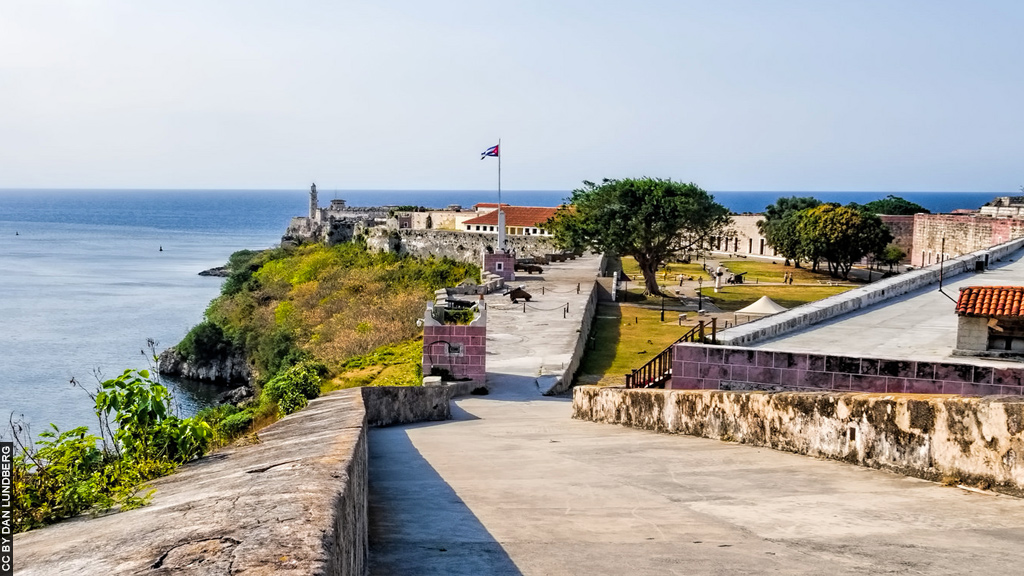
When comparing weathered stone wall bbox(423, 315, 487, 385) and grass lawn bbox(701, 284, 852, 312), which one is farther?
grass lawn bbox(701, 284, 852, 312)

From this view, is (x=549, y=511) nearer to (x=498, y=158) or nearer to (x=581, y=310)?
(x=581, y=310)

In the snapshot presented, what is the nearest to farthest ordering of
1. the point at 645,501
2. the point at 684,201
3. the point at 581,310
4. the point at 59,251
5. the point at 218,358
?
the point at 645,501 < the point at 581,310 < the point at 684,201 < the point at 218,358 < the point at 59,251

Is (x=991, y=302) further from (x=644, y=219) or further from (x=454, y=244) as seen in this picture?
(x=454, y=244)

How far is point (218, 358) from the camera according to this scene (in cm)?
4834

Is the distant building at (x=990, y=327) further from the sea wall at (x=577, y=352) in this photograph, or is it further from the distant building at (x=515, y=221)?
the distant building at (x=515, y=221)

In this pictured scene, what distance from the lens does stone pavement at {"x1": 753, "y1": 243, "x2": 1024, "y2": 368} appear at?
13742 millimetres

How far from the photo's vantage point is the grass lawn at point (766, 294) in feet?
144

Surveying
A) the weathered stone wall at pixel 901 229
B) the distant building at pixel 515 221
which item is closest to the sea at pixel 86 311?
the distant building at pixel 515 221

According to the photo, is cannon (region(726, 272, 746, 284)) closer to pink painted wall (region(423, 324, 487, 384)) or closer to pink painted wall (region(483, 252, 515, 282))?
pink painted wall (region(483, 252, 515, 282))

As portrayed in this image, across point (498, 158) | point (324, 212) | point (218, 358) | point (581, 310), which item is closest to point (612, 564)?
point (581, 310)

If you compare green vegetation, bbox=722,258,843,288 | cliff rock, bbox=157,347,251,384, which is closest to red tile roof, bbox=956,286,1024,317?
green vegetation, bbox=722,258,843,288

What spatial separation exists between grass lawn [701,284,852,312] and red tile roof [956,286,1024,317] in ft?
90.6

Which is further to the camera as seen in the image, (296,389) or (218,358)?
(218,358)

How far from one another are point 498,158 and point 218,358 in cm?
2102
